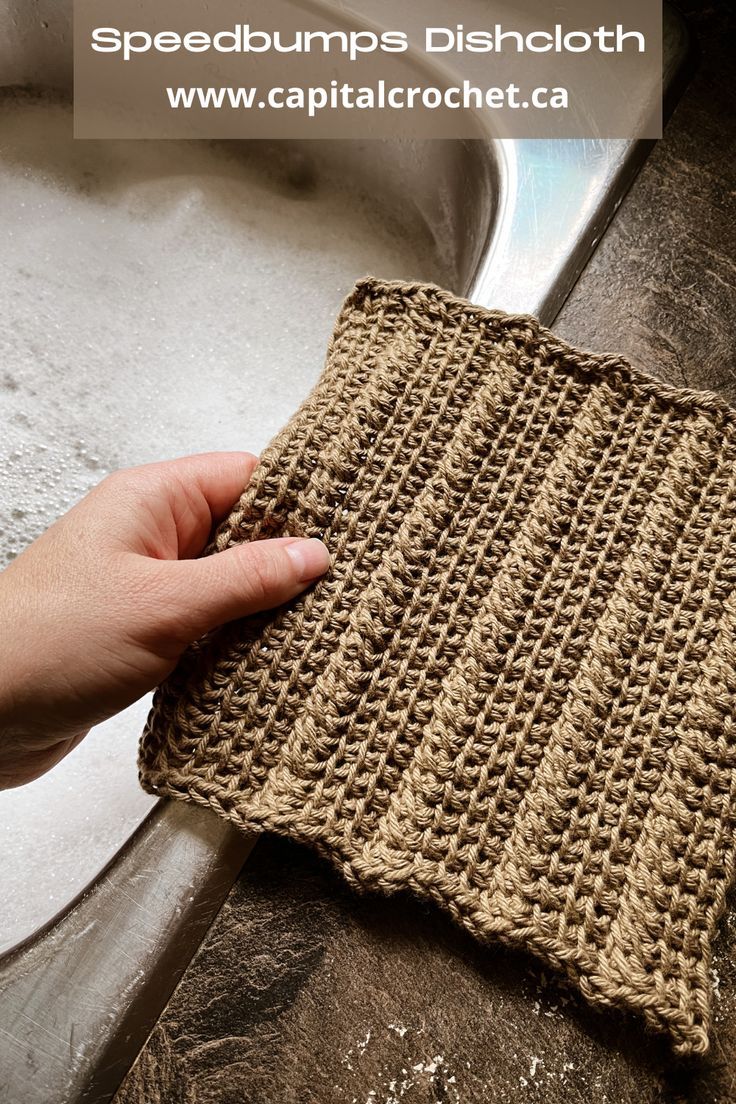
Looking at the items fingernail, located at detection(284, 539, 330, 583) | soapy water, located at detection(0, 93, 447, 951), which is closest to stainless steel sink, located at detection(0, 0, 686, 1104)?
soapy water, located at detection(0, 93, 447, 951)

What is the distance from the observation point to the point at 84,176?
1023mm

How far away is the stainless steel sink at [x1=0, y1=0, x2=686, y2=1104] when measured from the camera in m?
0.76

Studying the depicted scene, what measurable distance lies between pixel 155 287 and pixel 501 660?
68 centimetres

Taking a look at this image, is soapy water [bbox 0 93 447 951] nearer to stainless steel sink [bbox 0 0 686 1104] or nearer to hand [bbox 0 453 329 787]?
stainless steel sink [bbox 0 0 686 1104]

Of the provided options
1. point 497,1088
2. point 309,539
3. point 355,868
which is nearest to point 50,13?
point 309,539

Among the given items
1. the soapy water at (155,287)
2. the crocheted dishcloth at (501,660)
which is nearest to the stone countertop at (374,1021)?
the crocheted dishcloth at (501,660)

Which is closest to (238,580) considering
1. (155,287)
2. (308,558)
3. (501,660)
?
(308,558)

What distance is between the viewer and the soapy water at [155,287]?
0.93 metres

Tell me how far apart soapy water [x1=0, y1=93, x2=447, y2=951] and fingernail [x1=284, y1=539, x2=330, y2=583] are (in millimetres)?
371

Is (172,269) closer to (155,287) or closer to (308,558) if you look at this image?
(155,287)

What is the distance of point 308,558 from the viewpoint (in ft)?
1.89

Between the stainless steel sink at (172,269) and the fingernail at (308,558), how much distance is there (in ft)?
0.96

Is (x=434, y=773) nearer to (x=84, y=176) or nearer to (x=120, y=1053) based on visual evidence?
(x=120, y=1053)

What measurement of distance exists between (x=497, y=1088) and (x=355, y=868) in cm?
17
